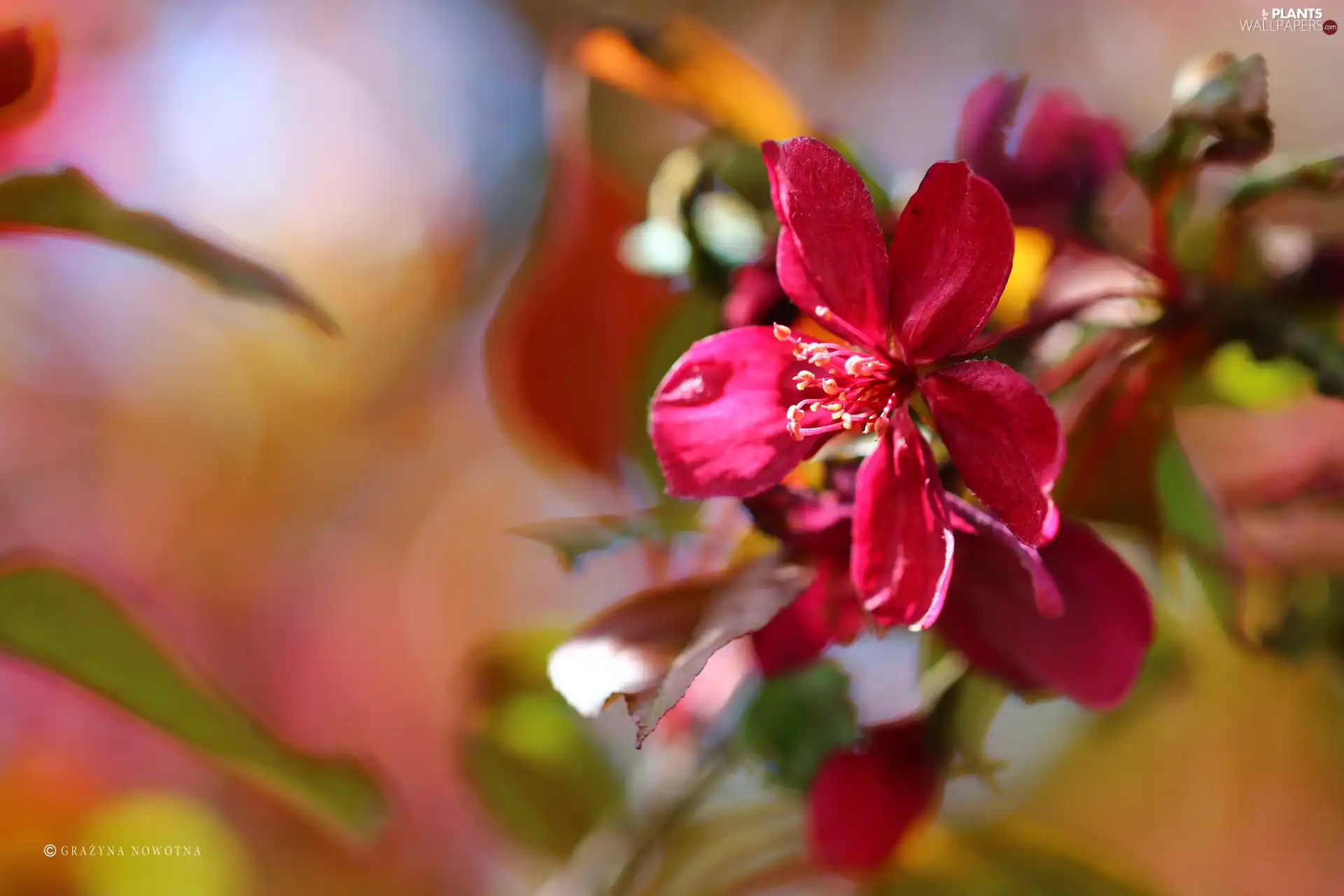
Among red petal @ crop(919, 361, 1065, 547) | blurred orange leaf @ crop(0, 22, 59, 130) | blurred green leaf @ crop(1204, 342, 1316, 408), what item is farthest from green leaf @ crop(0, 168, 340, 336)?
blurred green leaf @ crop(1204, 342, 1316, 408)

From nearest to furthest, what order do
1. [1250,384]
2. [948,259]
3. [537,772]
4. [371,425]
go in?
[948,259] < [1250,384] < [537,772] < [371,425]

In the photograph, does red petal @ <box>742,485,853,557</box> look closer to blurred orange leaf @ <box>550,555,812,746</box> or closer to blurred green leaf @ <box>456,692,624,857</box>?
blurred orange leaf @ <box>550,555,812,746</box>

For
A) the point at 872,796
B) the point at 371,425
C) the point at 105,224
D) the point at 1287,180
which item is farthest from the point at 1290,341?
the point at 371,425

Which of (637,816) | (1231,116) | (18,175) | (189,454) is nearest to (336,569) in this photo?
(189,454)

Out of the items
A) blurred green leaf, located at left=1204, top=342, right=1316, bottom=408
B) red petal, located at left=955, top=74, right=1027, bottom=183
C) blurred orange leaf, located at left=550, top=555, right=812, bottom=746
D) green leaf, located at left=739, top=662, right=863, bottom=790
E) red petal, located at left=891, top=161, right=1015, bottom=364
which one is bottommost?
green leaf, located at left=739, top=662, right=863, bottom=790

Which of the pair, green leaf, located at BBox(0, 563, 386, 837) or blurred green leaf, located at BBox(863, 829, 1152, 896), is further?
blurred green leaf, located at BBox(863, 829, 1152, 896)

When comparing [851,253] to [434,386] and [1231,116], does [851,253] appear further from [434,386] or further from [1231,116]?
[434,386]

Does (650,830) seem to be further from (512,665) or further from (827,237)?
(827,237)
